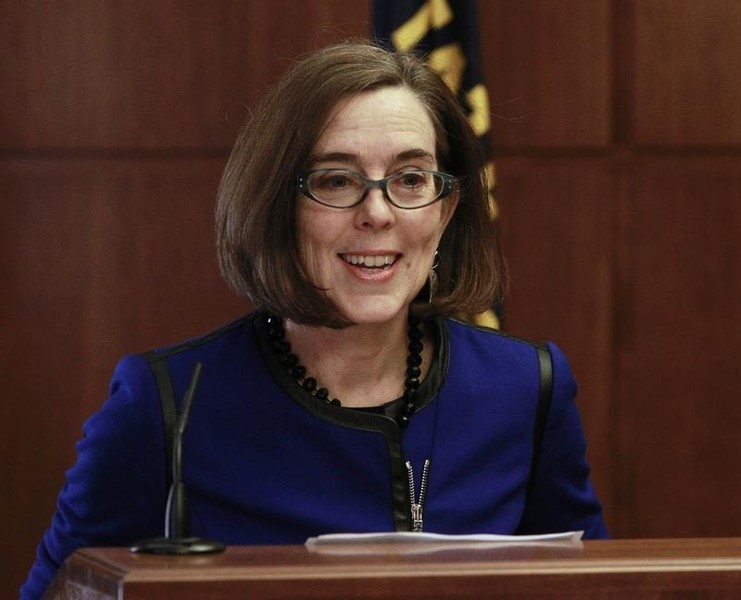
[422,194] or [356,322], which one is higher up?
[422,194]

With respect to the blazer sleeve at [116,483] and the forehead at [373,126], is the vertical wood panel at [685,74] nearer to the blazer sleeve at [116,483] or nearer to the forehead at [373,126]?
the forehead at [373,126]

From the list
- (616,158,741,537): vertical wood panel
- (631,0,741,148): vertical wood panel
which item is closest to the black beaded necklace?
(616,158,741,537): vertical wood panel

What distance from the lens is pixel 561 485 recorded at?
211 centimetres

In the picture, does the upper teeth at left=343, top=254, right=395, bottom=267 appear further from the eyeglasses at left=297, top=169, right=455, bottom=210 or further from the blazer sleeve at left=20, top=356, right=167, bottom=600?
the blazer sleeve at left=20, top=356, right=167, bottom=600

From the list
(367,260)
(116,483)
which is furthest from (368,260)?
(116,483)

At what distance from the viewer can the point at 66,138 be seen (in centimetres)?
326

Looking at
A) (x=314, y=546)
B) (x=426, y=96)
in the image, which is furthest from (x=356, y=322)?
(x=314, y=546)

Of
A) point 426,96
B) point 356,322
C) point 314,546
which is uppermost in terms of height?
point 426,96

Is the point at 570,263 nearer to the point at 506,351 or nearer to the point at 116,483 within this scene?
the point at 506,351

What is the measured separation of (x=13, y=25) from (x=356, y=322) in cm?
171

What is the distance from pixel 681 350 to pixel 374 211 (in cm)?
170

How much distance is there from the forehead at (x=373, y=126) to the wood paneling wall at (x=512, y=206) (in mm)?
1323

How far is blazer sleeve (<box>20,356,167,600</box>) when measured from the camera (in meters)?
1.87

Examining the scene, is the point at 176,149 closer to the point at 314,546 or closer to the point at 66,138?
the point at 66,138
